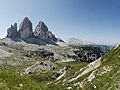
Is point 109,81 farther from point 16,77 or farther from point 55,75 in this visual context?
point 55,75

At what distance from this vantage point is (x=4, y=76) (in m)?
20.9

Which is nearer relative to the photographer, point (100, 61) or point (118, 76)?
point (118, 76)

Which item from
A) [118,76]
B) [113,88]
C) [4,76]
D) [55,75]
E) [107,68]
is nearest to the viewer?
[4,76]

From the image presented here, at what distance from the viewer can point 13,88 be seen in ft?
62.5

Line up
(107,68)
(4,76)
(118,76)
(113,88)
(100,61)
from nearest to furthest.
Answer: (4,76) → (113,88) → (118,76) → (107,68) → (100,61)

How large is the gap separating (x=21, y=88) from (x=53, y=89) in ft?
17.4

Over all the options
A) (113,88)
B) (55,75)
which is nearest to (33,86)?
(113,88)

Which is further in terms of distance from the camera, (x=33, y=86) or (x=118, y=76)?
(x=118, y=76)

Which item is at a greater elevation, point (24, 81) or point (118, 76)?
point (24, 81)

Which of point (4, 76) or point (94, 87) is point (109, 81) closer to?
point (94, 87)

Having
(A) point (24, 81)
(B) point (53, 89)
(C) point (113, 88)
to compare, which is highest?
(A) point (24, 81)

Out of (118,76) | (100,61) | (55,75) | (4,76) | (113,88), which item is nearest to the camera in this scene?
(4,76)

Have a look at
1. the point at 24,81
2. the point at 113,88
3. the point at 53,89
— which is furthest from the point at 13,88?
the point at 113,88

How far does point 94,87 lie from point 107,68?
54.3 ft
